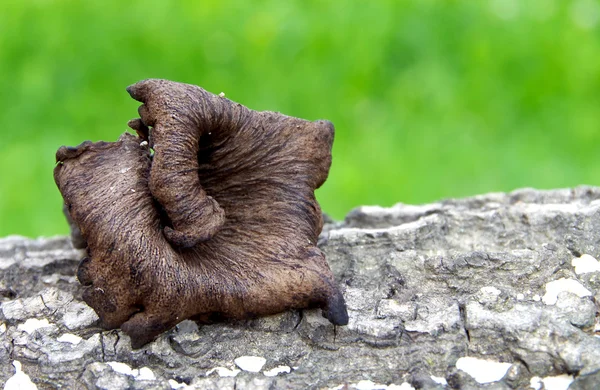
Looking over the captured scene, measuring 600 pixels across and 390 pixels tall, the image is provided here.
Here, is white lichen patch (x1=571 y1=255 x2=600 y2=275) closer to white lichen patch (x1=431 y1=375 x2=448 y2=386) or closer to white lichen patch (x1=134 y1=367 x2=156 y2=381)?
white lichen patch (x1=431 y1=375 x2=448 y2=386)

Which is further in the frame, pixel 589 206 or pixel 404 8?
pixel 404 8

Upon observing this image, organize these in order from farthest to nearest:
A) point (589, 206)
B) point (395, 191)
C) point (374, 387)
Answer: point (395, 191), point (589, 206), point (374, 387)

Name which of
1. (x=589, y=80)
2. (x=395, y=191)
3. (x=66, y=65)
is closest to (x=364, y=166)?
(x=395, y=191)

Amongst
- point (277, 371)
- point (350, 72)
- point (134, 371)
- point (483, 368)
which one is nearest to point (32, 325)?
point (134, 371)

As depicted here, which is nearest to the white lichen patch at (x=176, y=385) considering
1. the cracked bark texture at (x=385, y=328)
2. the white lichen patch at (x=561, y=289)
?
the cracked bark texture at (x=385, y=328)

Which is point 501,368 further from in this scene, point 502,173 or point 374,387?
point 502,173

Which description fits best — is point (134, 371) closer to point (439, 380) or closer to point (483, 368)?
point (439, 380)

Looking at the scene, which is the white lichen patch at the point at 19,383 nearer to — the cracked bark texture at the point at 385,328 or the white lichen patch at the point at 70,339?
the cracked bark texture at the point at 385,328
